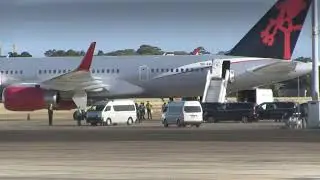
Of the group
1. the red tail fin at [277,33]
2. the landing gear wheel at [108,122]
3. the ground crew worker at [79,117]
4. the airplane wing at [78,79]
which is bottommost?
the landing gear wheel at [108,122]

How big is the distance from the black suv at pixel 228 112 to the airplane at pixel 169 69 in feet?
6.83

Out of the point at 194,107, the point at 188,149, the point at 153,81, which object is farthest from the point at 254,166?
the point at 153,81

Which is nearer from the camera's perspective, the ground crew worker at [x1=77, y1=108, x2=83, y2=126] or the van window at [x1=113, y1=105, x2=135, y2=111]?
the ground crew worker at [x1=77, y1=108, x2=83, y2=126]

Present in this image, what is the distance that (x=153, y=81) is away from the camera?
51.1 meters

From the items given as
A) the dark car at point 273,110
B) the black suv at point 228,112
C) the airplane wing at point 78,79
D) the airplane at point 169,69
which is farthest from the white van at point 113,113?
the dark car at point 273,110

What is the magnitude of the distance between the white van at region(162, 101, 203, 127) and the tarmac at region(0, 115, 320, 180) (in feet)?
39.9

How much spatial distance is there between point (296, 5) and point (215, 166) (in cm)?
3560

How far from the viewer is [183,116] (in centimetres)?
4356

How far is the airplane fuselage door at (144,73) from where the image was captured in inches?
2010

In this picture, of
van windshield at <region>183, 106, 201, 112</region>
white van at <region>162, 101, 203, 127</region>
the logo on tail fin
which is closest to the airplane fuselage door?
white van at <region>162, 101, 203, 127</region>

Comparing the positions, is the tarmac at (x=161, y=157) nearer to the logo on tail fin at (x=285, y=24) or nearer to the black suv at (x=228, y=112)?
the black suv at (x=228, y=112)

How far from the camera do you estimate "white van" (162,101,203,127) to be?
143ft

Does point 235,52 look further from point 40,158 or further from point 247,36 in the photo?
point 40,158

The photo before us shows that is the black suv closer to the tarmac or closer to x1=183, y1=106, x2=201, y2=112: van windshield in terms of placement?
x1=183, y1=106, x2=201, y2=112: van windshield
